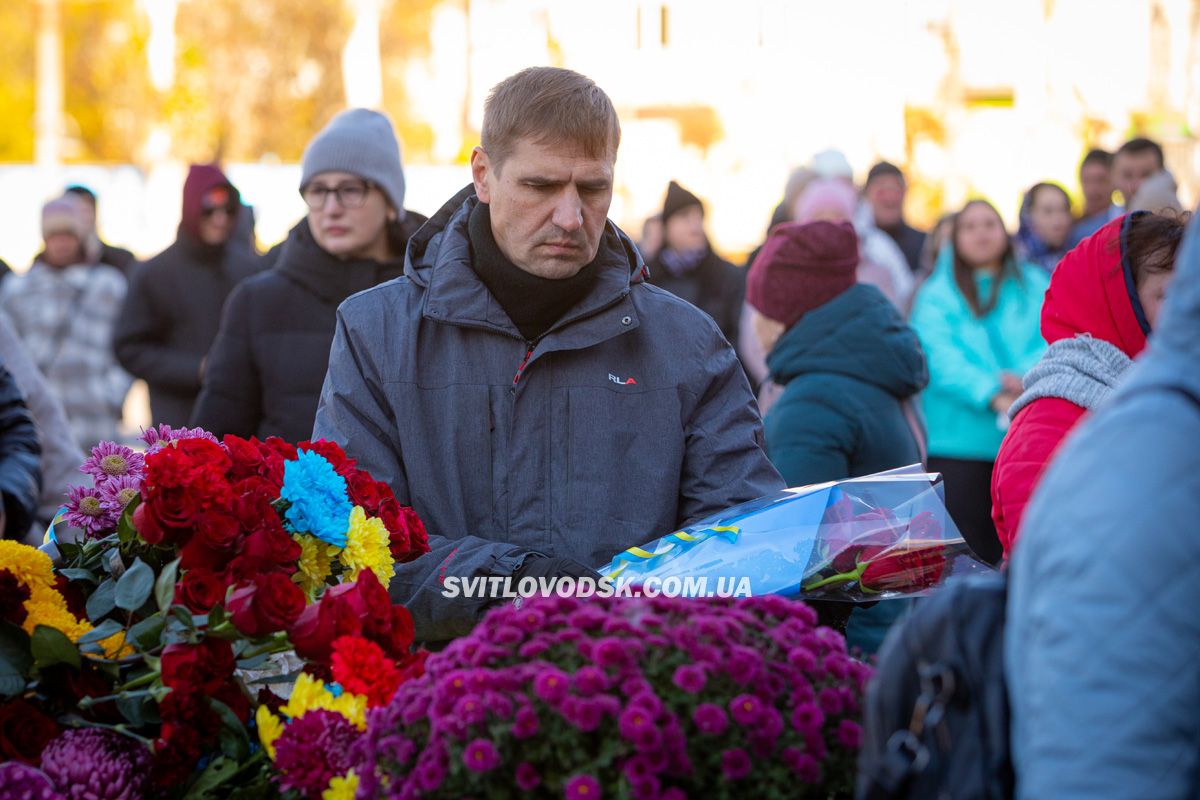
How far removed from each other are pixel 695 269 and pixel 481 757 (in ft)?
24.7

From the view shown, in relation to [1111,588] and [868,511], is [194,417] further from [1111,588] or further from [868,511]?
[1111,588]

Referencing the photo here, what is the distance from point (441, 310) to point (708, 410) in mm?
604

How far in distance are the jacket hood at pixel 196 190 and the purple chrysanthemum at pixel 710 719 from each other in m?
5.76

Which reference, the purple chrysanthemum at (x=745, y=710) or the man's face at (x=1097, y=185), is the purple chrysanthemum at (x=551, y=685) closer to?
the purple chrysanthemum at (x=745, y=710)

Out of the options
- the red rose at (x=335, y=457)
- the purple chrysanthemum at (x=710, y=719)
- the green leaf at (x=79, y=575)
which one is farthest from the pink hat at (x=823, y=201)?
the purple chrysanthemum at (x=710, y=719)

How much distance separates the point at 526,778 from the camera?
1.79 meters

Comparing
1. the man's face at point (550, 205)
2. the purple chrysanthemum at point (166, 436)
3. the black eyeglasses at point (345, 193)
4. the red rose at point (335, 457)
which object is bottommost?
the red rose at point (335, 457)

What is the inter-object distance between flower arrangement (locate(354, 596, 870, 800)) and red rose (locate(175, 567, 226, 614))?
13.9 inches

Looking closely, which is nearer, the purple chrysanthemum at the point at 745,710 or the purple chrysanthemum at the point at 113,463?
the purple chrysanthemum at the point at 745,710

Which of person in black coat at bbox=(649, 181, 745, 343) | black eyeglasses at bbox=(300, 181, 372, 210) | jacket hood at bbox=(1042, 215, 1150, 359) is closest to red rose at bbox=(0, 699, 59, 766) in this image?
jacket hood at bbox=(1042, 215, 1150, 359)

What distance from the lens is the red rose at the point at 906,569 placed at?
2.72m

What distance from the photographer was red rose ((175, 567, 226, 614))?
2.20 metres

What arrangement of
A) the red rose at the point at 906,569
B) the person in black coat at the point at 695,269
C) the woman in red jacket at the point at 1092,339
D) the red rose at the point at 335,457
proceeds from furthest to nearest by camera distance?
1. the person in black coat at the point at 695,269
2. the woman in red jacket at the point at 1092,339
3. the red rose at the point at 906,569
4. the red rose at the point at 335,457

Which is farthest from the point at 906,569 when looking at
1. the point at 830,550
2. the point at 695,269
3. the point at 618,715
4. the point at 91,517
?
the point at 695,269
